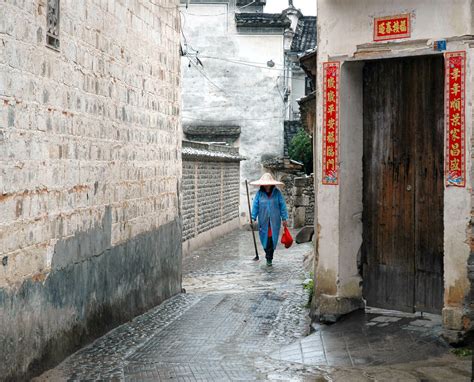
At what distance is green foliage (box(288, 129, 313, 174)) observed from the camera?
28.5 m

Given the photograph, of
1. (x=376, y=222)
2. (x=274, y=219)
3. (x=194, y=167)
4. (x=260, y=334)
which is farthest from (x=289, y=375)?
(x=194, y=167)

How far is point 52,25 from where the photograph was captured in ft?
24.1

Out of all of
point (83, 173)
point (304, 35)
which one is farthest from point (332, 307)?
point (304, 35)

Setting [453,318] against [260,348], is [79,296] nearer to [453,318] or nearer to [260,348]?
[260,348]

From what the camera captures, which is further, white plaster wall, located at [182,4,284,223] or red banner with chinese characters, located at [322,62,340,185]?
white plaster wall, located at [182,4,284,223]

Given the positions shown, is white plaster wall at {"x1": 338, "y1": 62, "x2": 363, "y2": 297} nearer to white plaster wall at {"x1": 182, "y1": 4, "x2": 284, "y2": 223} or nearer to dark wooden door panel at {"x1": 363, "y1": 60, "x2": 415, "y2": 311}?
dark wooden door panel at {"x1": 363, "y1": 60, "x2": 415, "y2": 311}

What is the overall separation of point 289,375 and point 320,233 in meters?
2.18

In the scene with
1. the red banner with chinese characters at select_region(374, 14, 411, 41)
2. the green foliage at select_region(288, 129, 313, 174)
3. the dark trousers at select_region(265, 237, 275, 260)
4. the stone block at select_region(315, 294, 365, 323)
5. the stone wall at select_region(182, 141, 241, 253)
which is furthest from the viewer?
the green foliage at select_region(288, 129, 313, 174)

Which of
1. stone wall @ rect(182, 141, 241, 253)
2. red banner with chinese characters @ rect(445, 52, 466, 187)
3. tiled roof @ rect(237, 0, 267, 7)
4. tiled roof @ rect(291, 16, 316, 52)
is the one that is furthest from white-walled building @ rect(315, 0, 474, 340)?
tiled roof @ rect(291, 16, 316, 52)

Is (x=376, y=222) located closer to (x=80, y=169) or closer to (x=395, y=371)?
(x=395, y=371)

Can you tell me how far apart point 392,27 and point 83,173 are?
370 centimetres

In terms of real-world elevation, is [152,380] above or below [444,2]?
below

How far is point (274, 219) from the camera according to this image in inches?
629

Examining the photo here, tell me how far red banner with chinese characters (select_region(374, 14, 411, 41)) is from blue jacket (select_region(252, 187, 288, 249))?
314 inches
